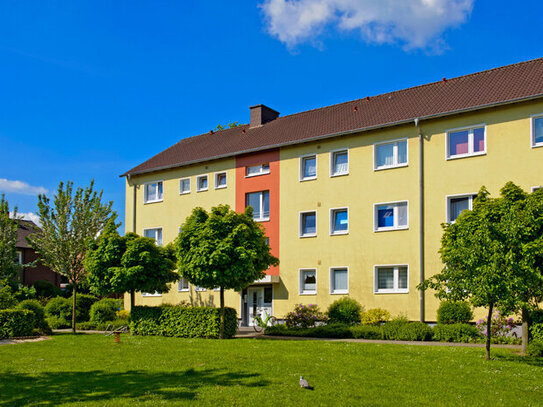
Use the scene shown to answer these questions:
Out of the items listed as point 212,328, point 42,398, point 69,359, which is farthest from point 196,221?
point 42,398

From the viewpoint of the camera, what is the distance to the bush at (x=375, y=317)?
2495 centimetres

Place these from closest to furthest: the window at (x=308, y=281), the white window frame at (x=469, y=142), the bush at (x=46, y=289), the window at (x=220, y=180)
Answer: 1. the white window frame at (x=469, y=142)
2. the window at (x=308, y=281)
3. the window at (x=220, y=180)
4. the bush at (x=46, y=289)

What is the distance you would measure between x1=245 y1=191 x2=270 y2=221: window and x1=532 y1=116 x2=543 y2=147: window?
1349 centimetres

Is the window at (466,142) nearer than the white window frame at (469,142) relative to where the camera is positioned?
No

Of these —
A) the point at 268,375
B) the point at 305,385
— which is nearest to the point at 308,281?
the point at 268,375

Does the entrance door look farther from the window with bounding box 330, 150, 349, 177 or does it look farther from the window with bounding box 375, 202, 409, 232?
the window with bounding box 375, 202, 409, 232

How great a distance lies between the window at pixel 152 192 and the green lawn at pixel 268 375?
1846cm

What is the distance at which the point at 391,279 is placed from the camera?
25.8 metres

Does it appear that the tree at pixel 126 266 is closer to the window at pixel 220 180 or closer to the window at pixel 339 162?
the window at pixel 220 180

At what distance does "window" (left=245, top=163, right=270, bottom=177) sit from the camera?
3120 cm

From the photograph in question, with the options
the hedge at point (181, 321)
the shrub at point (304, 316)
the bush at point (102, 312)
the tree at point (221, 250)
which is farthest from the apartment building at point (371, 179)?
the hedge at point (181, 321)

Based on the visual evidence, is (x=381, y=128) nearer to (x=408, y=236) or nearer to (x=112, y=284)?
(x=408, y=236)

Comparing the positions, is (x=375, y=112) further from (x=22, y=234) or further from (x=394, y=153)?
(x=22, y=234)

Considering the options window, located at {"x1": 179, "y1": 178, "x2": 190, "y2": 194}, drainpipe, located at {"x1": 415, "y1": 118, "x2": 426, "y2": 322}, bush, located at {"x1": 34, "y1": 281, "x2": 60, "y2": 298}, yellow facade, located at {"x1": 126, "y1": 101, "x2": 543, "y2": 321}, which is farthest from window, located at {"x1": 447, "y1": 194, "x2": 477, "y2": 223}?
bush, located at {"x1": 34, "y1": 281, "x2": 60, "y2": 298}
